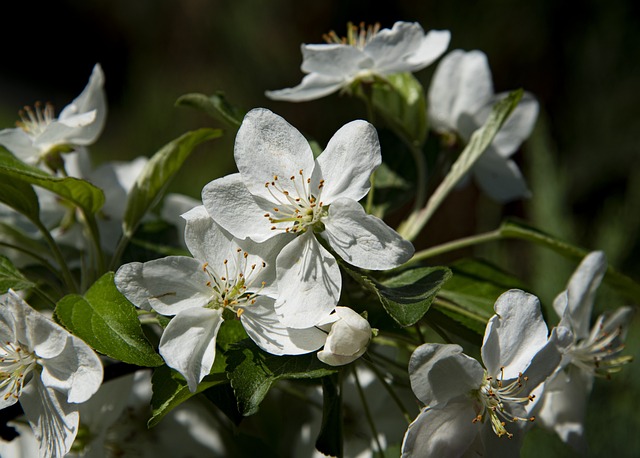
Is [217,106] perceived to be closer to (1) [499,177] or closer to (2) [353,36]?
(2) [353,36]

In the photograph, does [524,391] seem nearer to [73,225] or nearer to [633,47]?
[73,225]

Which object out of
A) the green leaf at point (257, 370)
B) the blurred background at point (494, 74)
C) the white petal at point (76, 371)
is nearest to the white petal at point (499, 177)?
the green leaf at point (257, 370)

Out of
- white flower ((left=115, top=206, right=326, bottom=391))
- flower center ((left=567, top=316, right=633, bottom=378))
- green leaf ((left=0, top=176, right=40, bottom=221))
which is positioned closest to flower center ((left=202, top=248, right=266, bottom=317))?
white flower ((left=115, top=206, right=326, bottom=391))

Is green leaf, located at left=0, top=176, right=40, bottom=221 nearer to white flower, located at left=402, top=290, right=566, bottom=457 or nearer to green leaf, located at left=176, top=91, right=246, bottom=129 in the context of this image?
green leaf, located at left=176, top=91, right=246, bottom=129

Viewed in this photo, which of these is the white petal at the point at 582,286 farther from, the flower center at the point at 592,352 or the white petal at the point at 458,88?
the white petal at the point at 458,88

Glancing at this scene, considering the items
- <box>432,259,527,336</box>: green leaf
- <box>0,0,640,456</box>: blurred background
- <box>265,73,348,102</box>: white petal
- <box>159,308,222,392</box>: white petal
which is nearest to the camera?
<box>159,308,222,392</box>: white petal

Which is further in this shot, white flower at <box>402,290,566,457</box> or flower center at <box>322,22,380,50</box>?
flower center at <box>322,22,380,50</box>
